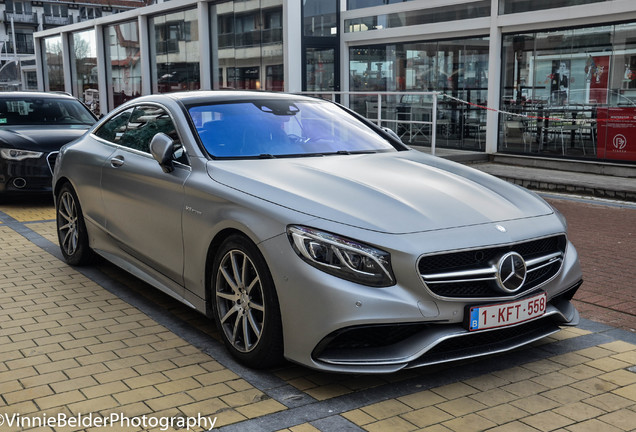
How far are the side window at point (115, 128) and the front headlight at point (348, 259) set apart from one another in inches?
108

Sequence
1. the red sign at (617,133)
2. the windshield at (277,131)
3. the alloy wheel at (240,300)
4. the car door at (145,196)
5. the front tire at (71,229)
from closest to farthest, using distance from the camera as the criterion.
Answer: the alloy wheel at (240,300) → the car door at (145,196) → the windshield at (277,131) → the front tire at (71,229) → the red sign at (617,133)

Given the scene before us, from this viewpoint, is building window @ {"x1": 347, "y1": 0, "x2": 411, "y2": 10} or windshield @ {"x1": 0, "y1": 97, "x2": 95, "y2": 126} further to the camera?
building window @ {"x1": 347, "y1": 0, "x2": 411, "y2": 10}

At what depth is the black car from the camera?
9.57 metres

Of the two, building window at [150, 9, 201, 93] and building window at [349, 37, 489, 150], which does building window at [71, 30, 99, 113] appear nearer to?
building window at [150, 9, 201, 93]

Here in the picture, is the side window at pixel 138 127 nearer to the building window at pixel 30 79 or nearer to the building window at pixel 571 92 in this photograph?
the building window at pixel 571 92

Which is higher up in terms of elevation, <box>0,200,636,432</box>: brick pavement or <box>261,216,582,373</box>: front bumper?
<box>261,216,582,373</box>: front bumper

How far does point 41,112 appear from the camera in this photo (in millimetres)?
10789

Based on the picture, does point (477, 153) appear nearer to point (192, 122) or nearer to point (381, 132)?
point (381, 132)

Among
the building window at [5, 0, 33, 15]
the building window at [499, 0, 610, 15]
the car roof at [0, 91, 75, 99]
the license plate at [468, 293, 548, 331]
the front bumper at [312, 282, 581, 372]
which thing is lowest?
the front bumper at [312, 282, 581, 372]

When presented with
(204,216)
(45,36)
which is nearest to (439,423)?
(204,216)

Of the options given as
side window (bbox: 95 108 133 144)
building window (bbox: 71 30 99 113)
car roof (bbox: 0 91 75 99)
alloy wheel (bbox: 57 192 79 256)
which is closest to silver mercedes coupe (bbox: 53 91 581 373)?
side window (bbox: 95 108 133 144)

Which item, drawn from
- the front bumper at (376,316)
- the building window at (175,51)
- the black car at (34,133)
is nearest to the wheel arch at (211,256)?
the front bumper at (376,316)

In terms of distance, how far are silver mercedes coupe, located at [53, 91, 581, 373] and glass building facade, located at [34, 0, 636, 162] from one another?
9.09 m

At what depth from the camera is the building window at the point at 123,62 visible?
26.8m
